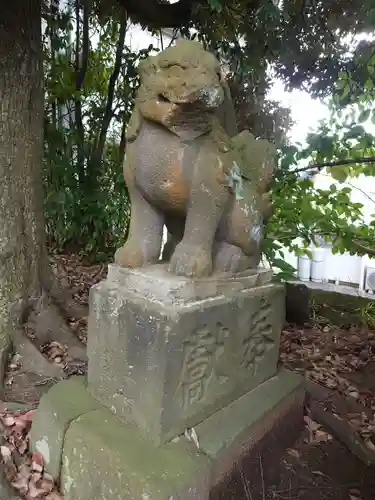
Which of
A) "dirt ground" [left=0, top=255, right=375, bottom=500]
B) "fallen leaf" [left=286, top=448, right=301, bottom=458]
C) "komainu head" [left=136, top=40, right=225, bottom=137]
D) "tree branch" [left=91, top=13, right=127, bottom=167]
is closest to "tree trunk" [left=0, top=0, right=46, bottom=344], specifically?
"dirt ground" [left=0, top=255, right=375, bottom=500]

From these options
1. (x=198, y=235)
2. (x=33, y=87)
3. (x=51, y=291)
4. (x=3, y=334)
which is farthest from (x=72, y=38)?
(x=198, y=235)

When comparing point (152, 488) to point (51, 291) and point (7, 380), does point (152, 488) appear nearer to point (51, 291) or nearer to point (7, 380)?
point (7, 380)

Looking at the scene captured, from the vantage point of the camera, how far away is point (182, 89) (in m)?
1.26

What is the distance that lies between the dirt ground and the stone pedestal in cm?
15

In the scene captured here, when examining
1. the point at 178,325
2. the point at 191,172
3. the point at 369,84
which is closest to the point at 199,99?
the point at 191,172

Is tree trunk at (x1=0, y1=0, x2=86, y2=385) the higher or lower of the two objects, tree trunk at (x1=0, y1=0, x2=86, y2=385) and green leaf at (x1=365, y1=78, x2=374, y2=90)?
the lower

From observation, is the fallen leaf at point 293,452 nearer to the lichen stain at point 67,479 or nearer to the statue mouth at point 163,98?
the lichen stain at point 67,479

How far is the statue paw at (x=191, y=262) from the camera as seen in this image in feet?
4.69

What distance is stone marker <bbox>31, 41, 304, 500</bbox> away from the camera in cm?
132

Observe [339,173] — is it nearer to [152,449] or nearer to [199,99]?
[199,99]

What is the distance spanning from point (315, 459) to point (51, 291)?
179 cm

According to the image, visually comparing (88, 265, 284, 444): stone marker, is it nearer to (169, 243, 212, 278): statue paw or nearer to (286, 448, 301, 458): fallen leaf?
(169, 243, 212, 278): statue paw

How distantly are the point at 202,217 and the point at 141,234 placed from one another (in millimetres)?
256

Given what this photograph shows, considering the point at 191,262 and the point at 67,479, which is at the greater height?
the point at 191,262
